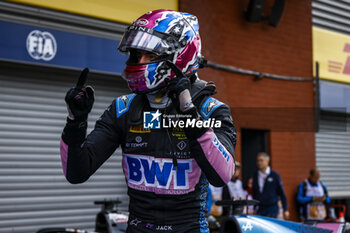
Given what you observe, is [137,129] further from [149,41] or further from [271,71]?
[271,71]

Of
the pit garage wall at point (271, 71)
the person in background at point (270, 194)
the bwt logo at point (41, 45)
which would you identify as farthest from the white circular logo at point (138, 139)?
the pit garage wall at point (271, 71)

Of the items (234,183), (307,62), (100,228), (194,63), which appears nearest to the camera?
(194,63)

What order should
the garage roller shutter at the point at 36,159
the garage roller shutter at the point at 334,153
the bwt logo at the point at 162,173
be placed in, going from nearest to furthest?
the bwt logo at the point at 162,173
the garage roller shutter at the point at 36,159
the garage roller shutter at the point at 334,153

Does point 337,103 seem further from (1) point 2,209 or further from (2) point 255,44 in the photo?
(1) point 2,209

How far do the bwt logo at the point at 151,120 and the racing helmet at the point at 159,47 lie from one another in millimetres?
114

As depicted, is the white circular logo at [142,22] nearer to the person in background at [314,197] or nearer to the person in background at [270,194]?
the person in background at [270,194]

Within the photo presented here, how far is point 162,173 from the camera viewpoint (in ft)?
7.50

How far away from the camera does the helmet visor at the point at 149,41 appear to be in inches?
92.0

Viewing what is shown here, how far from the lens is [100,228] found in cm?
492

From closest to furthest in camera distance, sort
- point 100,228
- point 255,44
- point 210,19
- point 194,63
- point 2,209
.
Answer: point 194,63 → point 100,228 → point 2,209 → point 210,19 → point 255,44

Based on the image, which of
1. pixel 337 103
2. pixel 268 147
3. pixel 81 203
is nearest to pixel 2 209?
pixel 81 203

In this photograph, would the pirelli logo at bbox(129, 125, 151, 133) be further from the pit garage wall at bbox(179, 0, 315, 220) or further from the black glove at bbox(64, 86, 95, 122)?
the pit garage wall at bbox(179, 0, 315, 220)

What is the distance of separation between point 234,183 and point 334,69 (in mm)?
6515

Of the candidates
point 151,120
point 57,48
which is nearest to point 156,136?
point 151,120
